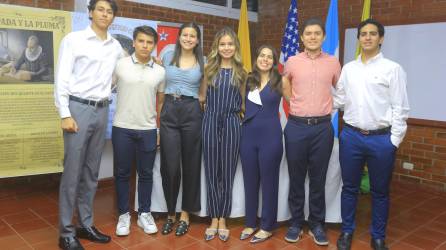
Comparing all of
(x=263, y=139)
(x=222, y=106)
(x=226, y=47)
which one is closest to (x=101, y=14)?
(x=226, y=47)

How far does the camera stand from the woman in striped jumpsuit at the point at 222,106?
2.68 m

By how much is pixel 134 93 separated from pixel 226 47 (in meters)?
0.72

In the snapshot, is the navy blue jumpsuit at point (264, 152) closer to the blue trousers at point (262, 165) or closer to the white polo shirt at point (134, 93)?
the blue trousers at point (262, 165)

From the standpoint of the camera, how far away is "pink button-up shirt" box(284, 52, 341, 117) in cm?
257

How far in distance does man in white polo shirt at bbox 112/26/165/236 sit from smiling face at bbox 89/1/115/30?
257 mm

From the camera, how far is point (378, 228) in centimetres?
259

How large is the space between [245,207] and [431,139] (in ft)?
8.21

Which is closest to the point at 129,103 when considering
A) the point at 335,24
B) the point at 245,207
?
the point at 245,207

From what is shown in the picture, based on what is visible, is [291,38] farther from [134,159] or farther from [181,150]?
[134,159]

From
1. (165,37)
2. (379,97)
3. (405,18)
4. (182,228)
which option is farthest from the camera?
(165,37)

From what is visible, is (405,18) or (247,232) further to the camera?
(405,18)

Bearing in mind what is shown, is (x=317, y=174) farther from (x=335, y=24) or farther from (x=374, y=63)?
(x=335, y=24)

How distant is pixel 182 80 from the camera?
270cm

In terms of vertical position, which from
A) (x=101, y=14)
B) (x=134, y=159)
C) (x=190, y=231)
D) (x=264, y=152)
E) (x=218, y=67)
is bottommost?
(x=190, y=231)
